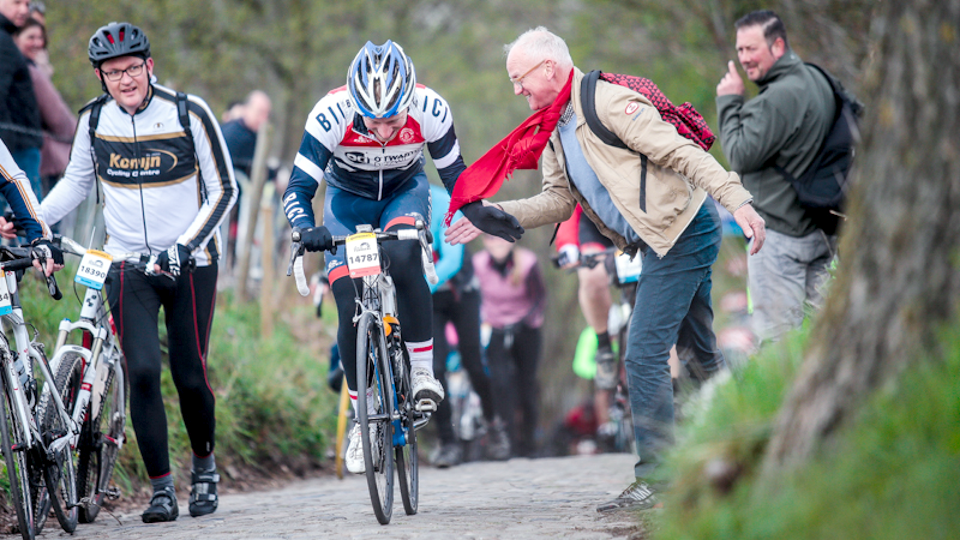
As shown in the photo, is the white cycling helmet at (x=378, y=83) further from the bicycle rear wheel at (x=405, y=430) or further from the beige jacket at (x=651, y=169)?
the bicycle rear wheel at (x=405, y=430)

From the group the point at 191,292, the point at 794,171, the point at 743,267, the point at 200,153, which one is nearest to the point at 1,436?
the point at 191,292

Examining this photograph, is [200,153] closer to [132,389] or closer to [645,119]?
[132,389]

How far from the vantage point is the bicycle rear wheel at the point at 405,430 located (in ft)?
16.3

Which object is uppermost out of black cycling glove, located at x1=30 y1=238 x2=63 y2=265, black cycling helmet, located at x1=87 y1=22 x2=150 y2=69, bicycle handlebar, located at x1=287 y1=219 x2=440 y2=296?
black cycling helmet, located at x1=87 y1=22 x2=150 y2=69

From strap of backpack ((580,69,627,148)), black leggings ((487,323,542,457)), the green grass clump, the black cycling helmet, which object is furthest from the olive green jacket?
black leggings ((487,323,542,457))

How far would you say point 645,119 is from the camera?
4555mm

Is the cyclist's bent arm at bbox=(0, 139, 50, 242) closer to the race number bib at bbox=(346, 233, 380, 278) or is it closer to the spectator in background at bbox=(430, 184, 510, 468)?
the race number bib at bbox=(346, 233, 380, 278)

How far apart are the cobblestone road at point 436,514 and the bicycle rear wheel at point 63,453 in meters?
0.16

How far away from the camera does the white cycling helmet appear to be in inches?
187

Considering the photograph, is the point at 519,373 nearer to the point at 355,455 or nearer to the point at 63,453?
the point at 355,455

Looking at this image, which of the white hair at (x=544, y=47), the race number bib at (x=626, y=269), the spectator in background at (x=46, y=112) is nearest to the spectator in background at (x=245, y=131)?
the spectator in background at (x=46, y=112)

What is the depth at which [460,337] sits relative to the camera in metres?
9.46

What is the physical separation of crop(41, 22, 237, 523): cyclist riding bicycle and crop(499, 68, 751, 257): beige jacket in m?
2.19

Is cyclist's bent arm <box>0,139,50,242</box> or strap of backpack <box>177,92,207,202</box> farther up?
strap of backpack <box>177,92,207,202</box>
